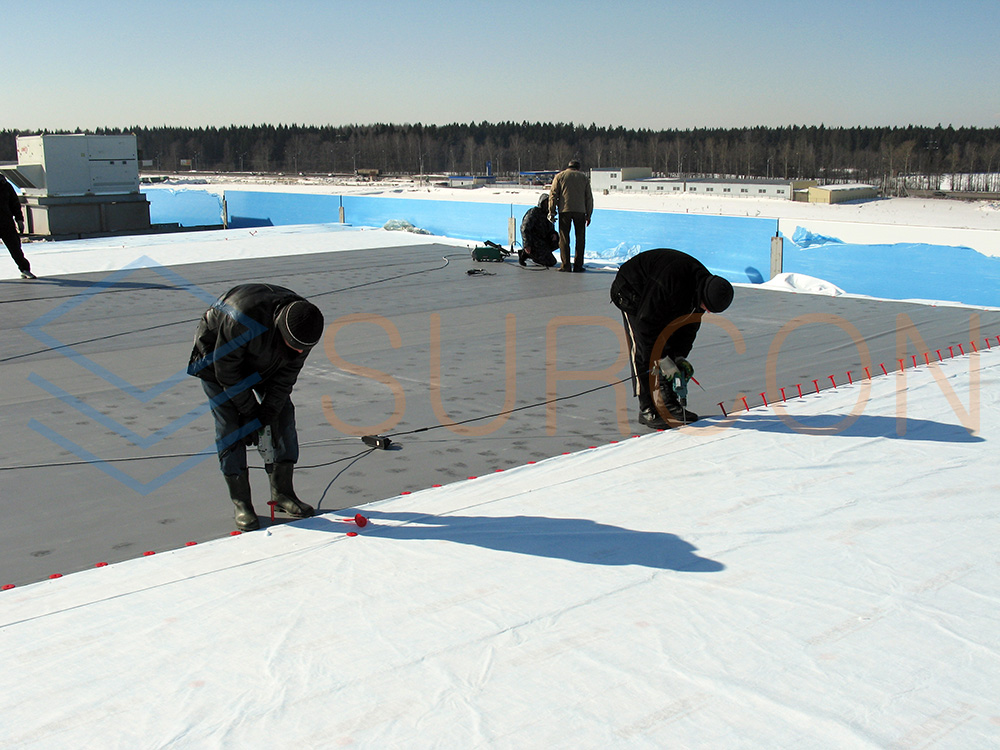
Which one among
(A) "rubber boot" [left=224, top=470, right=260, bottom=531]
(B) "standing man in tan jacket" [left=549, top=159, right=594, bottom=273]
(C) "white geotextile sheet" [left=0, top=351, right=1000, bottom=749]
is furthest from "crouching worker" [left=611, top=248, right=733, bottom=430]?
(B) "standing man in tan jacket" [left=549, top=159, right=594, bottom=273]

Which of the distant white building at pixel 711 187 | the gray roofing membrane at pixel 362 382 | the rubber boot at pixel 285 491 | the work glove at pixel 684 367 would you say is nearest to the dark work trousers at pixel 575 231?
the gray roofing membrane at pixel 362 382

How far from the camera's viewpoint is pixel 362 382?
253 inches

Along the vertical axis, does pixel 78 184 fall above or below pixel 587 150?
below

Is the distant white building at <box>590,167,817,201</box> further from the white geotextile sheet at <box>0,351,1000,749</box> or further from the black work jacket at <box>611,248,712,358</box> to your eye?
the white geotextile sheet at <box>0,351,1000,749</box>

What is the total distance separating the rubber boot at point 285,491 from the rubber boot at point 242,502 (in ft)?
0.44

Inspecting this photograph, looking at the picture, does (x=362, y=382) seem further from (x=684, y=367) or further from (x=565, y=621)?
(x=565, y=621)

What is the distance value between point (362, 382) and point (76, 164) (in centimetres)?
1485

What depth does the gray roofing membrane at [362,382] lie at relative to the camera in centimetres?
420

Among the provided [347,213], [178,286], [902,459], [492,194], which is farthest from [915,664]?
[492,194]

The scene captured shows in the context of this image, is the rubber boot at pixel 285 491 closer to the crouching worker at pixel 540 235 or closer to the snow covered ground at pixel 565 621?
the snow covered ground at pixel 565 621

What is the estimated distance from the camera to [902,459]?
4641 mm

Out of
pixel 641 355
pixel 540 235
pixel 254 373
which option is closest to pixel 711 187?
pixel 540 235

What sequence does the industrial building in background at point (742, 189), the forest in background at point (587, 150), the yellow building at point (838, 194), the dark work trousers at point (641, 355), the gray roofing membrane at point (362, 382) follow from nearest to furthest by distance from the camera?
the gray roofing membrane at point (362, 382) < the dark work trousers at point (641, 355) < the yellow building at point (838, 194) < the industrial building in background at point (742, 189) < the forest in background at point (587, 150)

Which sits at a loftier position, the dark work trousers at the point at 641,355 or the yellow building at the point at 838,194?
the yellow building at the point at 838,194
